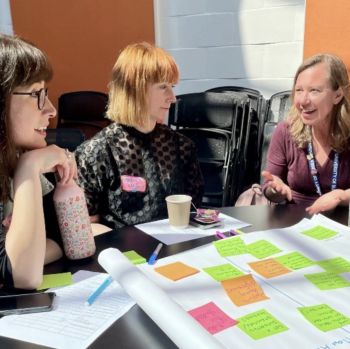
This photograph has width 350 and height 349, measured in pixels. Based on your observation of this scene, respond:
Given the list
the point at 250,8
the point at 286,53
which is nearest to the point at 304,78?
the point at 286,53

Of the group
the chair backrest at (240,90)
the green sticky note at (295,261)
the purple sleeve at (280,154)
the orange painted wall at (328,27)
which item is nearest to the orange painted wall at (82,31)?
the chair backrest at (240,90)

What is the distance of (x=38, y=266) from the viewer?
0.94 m

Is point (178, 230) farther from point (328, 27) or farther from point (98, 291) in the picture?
point (328, 27)

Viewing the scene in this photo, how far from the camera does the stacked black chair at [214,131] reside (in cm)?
281

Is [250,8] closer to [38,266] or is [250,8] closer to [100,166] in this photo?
[100,166]

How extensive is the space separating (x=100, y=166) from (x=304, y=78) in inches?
40.5

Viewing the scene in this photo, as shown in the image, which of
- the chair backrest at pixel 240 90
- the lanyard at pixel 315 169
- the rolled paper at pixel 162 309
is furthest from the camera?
the chair backrest at pixel 240 90

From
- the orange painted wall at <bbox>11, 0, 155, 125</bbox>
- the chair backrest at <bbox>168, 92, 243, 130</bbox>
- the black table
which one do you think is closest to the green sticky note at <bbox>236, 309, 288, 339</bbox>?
the black table

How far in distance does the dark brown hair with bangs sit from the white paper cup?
0.47 m

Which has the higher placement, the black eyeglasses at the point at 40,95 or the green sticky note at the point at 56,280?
the black eyeglasses at the point at 40,95

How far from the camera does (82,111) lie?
11.6 feet

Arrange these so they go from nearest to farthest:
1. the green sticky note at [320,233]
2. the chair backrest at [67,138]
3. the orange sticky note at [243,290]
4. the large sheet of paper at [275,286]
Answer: the large sheet of paper at [275,286]
the orange sticky note at [243,290]
the green sticky note at [320,233]
the chair backrest at [67,138]

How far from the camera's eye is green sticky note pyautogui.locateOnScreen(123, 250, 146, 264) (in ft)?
3.38

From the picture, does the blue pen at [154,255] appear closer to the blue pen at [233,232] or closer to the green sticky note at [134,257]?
the green sticky note at [134,257]
